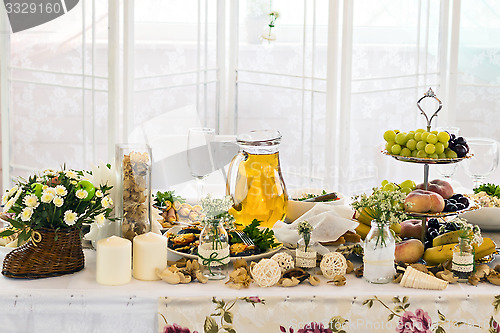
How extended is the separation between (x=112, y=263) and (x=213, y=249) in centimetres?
23

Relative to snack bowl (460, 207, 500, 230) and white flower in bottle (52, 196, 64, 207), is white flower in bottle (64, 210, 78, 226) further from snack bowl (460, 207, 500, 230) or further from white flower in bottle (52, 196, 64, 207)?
snack bowl (460, 207, 500, 230)

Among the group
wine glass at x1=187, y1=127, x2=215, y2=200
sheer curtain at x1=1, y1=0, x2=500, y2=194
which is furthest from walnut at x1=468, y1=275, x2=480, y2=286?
sheer curtain at x1=1, y1=0, x2=500, y2=194

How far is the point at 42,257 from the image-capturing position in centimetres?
145

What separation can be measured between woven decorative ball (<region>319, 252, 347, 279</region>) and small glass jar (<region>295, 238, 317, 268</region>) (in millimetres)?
25

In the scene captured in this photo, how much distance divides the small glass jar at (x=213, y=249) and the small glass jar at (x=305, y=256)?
167mm

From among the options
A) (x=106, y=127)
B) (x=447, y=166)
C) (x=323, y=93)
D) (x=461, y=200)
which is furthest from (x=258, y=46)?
(x=461, y=200)

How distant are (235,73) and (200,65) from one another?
296 mm

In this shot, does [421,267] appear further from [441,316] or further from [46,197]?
[46,197]

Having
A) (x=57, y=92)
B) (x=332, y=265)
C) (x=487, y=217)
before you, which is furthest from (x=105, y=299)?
(x=57, y=92)

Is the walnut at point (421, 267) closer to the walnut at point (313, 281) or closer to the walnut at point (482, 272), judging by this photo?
the walnut at point (482, 272)

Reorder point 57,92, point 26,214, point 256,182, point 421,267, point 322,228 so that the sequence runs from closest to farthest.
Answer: point 26,214 < point 421,267 < point 322,228 < point 256,182 < point 57,92

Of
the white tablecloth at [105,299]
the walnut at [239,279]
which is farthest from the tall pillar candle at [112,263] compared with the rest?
the walnut at [239,279]

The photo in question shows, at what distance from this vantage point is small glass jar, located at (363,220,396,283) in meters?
1.44

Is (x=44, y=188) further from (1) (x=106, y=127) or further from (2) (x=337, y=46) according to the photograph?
(2) (x=337, y=46)
